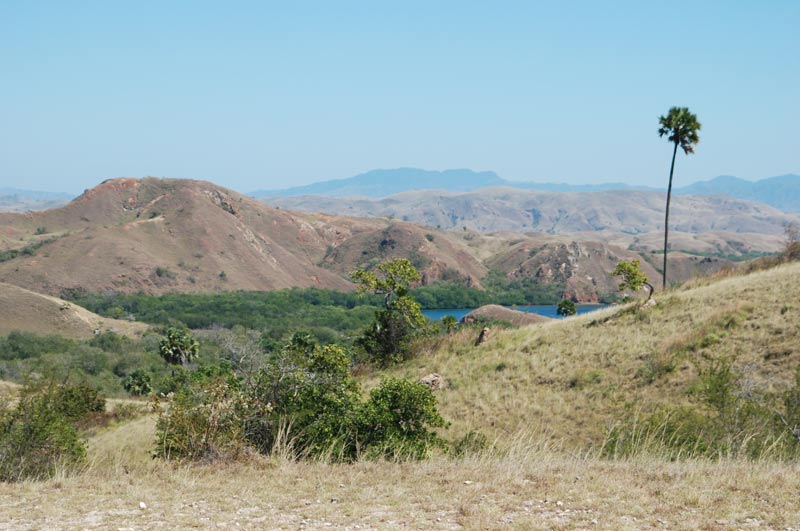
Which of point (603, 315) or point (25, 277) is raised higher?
point (603, 315)

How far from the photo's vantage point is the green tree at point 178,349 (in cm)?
6250

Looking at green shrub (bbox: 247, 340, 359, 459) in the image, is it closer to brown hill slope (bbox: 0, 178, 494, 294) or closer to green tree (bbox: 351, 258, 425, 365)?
green tree (bbox: 351, 258, 425, 365)

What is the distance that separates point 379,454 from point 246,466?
232 centimetres

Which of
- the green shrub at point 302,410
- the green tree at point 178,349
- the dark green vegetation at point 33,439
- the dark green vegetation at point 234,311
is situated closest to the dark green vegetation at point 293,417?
the green shrub at point 302,410

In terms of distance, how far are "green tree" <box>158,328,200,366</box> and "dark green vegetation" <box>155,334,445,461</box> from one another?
53.4 meters

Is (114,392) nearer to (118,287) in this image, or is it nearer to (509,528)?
(509,528)

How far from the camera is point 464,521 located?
21.7ft

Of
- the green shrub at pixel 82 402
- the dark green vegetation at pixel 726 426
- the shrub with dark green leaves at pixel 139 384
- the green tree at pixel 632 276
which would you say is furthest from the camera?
the shrub with dark green leaves at pixel 139 384

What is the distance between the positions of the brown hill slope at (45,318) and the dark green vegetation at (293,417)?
85.8m

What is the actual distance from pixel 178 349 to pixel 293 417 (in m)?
55.9

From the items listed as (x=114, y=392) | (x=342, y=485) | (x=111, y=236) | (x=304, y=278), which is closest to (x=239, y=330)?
(x=114, y=392)

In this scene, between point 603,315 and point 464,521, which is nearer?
point 464,521

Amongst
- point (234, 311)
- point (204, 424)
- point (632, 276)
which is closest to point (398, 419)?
point (204, 424)

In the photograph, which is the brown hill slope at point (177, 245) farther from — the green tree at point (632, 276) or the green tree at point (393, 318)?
the green tree at point (632, 276)
